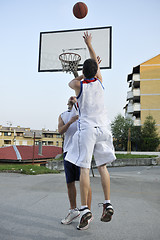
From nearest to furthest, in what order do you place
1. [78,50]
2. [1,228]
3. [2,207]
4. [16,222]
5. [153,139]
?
1. [1,228]
2. [16,222]
3. [2,207]
4. [78,50]
5. [153,139]

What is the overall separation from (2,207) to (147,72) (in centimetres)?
3776

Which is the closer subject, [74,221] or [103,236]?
[103,236]

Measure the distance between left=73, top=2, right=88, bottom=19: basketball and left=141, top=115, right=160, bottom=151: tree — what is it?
2581 cm

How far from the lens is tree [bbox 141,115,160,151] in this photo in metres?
30.9

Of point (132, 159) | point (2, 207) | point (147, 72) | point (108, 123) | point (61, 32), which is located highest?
point (147, 72)

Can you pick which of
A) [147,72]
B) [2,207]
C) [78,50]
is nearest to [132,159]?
[78,50]

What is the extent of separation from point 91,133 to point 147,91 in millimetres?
36949

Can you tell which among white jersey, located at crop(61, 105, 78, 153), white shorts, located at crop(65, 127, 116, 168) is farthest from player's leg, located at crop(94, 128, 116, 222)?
white jersey, located at crop(61, 105, 78, 153)

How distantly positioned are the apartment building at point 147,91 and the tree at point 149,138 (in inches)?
139

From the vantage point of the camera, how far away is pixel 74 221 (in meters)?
3.10

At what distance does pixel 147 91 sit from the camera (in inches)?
1487

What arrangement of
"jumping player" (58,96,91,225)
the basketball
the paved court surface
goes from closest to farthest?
the paved court surface
"jumping player" (58,96,91,225)
the basketball

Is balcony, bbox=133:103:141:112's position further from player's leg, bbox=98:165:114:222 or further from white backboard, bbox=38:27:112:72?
player's leg, bbox=98:165:114:222

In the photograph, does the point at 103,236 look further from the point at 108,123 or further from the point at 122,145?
the point at 122,145
